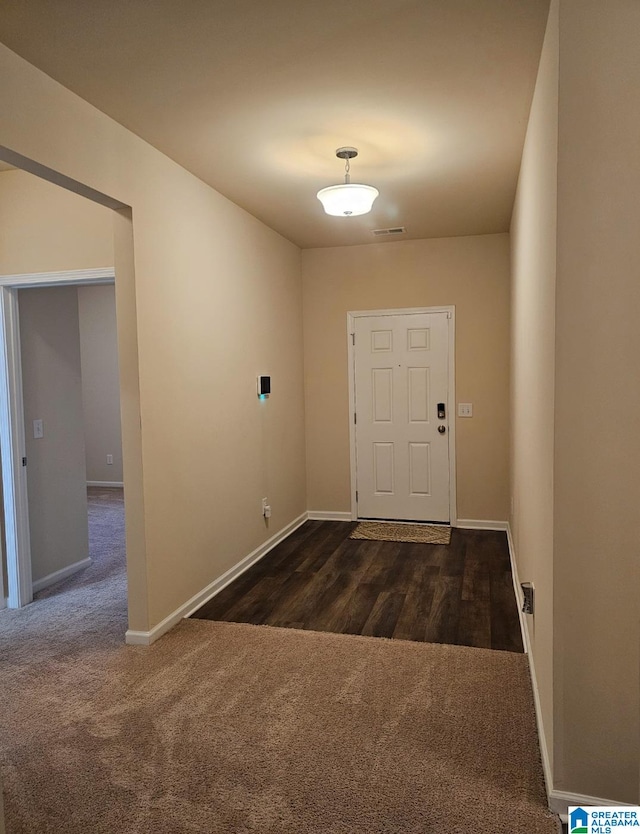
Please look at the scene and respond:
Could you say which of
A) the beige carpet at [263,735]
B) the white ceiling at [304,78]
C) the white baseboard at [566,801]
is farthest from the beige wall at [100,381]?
the white baseboard at [566,801]

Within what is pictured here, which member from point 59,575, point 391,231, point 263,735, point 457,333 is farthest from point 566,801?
point 391,231

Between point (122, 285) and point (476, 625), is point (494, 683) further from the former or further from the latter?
point (122, 285)

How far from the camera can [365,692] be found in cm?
284

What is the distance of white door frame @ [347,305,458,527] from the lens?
578cm

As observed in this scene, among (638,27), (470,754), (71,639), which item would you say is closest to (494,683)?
(470,754)

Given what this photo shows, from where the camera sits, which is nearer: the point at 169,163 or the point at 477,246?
the point at 169,163

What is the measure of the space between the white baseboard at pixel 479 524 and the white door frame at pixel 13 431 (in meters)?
3.64

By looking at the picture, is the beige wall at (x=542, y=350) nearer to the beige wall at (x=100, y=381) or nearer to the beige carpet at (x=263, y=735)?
the beige carpet at (x=263, y=735)

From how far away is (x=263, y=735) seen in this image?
252 cm

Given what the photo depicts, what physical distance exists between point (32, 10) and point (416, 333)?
13.8 ft

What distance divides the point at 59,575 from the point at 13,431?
3.85ft

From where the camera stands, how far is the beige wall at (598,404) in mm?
1841

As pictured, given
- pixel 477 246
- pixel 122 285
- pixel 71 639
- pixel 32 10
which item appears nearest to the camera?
pixel 32 10

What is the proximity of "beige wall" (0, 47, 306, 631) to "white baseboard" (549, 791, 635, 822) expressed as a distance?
7.08 feet
